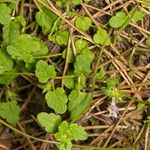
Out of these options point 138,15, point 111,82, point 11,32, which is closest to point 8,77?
point 11,32

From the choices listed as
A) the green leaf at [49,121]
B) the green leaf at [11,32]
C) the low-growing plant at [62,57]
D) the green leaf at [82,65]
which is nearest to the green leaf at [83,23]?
the low-growing plant at [62,57]

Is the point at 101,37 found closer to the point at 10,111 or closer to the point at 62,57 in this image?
the point at 62,57

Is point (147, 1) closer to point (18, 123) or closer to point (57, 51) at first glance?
point (57, 51)

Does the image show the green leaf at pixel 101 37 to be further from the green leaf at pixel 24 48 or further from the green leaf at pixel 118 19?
the green leaf at pixel 24 48

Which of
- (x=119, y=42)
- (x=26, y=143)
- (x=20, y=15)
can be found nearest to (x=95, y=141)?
(x=26, y=143)

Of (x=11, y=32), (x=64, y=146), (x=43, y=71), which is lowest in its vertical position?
(x=64, y=146)

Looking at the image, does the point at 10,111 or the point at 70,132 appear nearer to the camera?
the point at 70,132
